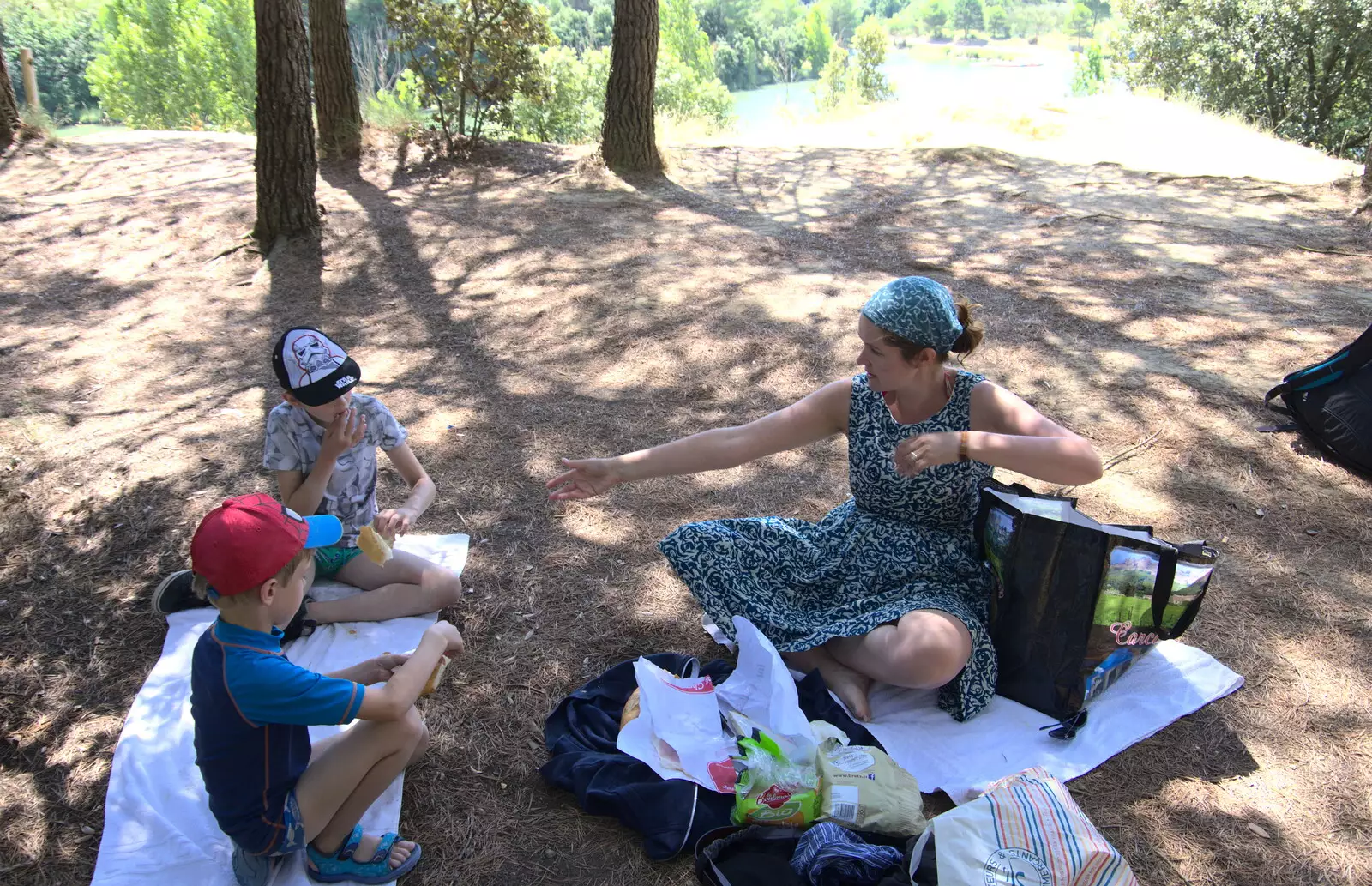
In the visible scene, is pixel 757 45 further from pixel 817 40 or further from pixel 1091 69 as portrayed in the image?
pixel 1091 69

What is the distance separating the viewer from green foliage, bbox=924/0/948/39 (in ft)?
386

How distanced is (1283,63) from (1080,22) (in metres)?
92.6

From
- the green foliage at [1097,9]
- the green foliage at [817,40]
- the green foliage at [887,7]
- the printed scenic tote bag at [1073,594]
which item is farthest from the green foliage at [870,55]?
the green foliage at [887,7]

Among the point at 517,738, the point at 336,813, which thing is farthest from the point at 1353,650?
the point at 336,813

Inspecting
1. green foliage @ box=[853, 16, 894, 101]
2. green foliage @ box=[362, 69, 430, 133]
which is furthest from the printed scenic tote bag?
green foliage @ box=[853, 16, 894, 101]

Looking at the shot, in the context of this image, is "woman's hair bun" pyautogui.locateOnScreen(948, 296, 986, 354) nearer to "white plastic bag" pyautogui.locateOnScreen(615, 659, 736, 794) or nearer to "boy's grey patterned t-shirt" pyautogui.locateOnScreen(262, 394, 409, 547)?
"white plastic bag" pyautogui.locateOnScreen(615, 659, 736, 794)

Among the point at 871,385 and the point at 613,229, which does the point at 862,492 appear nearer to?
the point at 871,385

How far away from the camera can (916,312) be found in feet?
8.30

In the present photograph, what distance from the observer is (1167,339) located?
5.24m

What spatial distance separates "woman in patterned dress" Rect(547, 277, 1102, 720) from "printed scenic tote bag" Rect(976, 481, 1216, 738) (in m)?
0.10

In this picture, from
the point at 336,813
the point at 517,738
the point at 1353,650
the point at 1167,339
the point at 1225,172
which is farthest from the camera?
the point at 1225,172

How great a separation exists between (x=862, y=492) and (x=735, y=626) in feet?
2.05

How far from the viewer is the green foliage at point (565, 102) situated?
1328 cm

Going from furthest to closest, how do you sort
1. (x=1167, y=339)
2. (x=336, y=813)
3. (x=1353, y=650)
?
(x=1167, y=339) < (x=1353, y=650) < (x=336, y=813)
